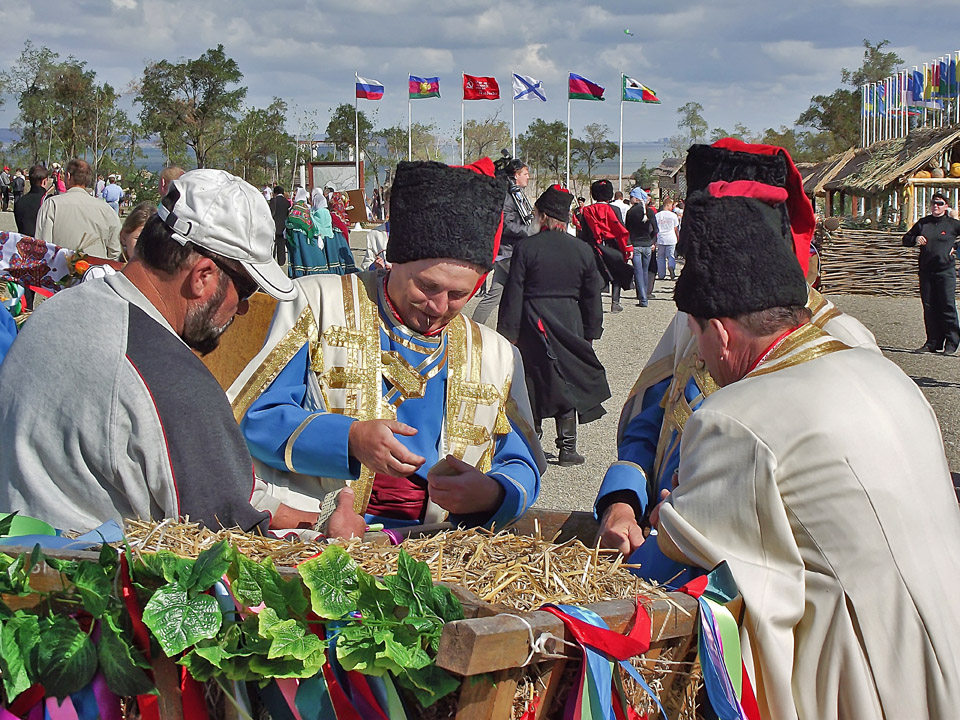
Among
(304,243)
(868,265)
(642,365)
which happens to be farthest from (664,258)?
(642,365)

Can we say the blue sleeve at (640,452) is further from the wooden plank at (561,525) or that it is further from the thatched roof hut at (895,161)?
the thatched roof hut at (895,161)

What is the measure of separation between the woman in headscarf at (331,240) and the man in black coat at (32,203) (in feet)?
13.8

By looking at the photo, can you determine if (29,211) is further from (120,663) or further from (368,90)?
(368,90)

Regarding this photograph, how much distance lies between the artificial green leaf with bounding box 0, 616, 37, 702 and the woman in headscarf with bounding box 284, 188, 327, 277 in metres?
13.8

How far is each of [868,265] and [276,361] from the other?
58.7 ft

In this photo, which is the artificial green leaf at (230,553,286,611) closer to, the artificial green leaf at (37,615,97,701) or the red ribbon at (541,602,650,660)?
the artificial green leaf at (37,615,97,701)

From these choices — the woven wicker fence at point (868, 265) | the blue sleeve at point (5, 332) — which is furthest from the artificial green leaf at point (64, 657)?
the woven wicker fence at point (868, 265)

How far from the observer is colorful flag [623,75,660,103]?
30.8 metres

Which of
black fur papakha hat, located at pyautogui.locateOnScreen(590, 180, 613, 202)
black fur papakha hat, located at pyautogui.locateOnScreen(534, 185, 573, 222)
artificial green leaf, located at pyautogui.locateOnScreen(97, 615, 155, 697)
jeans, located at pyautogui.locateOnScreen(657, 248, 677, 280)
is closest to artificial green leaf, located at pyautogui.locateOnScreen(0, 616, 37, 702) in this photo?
artificial green leaf, located at pyautogui.locateOnScreen(97, 615, 155, 697)

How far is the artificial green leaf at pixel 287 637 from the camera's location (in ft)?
5.43

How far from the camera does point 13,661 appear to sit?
170 centimetres

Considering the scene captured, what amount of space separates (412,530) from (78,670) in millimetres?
938

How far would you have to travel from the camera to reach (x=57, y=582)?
1.74 metres

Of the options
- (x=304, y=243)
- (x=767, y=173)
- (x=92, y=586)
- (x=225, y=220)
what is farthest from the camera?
(x=304, y=243)
